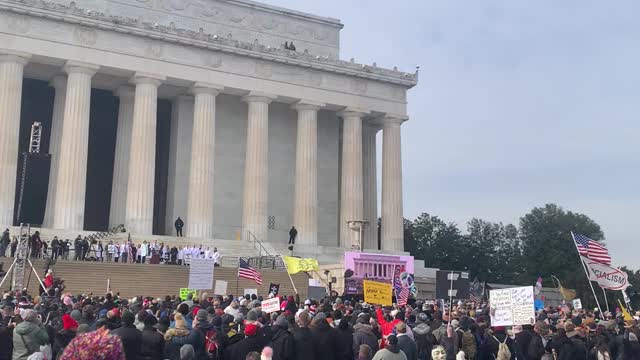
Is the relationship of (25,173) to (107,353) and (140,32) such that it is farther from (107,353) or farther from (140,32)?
Result: (107,353)

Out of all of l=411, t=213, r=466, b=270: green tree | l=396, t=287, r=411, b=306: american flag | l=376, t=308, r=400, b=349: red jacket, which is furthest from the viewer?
l=411, t=213, r=466, b=270: green tree

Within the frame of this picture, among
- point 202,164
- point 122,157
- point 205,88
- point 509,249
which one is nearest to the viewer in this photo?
point 202,164

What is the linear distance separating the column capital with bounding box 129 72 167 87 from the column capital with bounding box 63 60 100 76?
291cm

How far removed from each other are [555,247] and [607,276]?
200 ft

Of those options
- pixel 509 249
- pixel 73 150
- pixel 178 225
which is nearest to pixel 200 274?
pixel 73 150

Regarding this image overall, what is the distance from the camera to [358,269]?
1704 inches

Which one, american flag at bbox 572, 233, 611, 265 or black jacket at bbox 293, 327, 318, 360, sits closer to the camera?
black jacket at bbox 293, 327, 318, 360

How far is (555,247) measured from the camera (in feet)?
279

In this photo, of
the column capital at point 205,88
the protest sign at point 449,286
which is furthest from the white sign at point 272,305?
the column capital at point 205,88

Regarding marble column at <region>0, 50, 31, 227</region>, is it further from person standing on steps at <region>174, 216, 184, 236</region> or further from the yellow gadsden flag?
the yellow gadsden flag

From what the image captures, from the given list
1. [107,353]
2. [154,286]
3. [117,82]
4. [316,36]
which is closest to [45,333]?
[107,353]

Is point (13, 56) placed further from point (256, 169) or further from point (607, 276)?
point (607, 276)

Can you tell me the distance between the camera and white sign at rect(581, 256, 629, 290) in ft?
85.9

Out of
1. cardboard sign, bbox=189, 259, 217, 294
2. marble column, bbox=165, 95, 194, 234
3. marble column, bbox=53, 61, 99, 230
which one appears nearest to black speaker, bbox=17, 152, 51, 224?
marble column, bbox=53, 61, 99, 230
